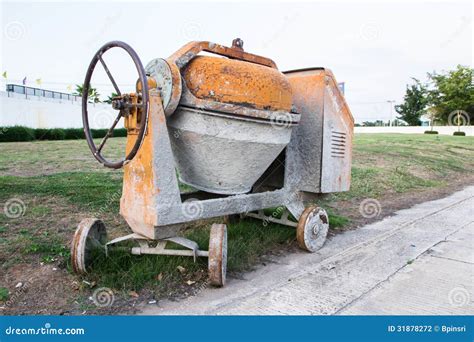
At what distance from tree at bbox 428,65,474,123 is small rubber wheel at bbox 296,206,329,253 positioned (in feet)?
135

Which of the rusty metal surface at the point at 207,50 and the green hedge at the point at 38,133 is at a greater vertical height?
the rusty metal surface at the point at 207,50

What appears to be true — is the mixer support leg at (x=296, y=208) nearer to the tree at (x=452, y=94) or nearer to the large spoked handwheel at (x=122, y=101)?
the large spoked handwheel at (x=122, y=101)

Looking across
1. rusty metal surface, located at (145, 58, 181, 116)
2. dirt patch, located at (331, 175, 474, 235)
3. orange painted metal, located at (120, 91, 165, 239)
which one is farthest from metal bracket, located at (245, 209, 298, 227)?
rusty metal surface, located at (145, 58, 181, 116)

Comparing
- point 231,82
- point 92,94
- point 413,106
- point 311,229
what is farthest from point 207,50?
point 413,106

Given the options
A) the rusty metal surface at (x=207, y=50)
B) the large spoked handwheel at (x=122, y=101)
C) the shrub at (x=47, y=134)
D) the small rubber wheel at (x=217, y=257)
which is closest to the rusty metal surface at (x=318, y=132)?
the rusty metal surface at (x=207, y=50)

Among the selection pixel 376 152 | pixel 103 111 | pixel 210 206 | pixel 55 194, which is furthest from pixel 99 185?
pixel 103 111

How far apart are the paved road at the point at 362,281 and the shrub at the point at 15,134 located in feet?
56.3

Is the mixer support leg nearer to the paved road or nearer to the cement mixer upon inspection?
the cement mixer

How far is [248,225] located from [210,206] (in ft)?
4.34

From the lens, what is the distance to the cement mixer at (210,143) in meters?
3.01

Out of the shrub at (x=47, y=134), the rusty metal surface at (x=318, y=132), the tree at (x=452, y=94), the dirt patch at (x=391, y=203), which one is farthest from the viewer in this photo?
the tree at (x=452, y=94)

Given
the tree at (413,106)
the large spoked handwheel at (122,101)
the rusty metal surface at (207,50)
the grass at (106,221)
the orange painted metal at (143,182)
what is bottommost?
the grass at (106,221)

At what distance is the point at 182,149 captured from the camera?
3512mm

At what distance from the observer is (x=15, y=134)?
58.9ft
